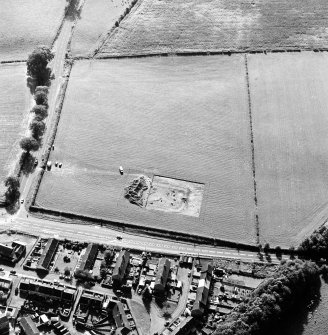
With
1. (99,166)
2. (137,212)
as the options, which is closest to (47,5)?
(99,166)

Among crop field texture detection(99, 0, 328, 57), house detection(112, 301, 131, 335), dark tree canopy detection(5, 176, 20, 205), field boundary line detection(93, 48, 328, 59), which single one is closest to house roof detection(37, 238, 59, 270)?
dark tree canopy detection(5, 176, 20, 205)

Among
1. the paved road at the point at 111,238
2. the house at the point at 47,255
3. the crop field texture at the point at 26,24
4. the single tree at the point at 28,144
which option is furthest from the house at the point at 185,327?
the crop field texture at the point at 26,24

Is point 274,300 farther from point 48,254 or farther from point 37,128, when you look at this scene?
point 37,128

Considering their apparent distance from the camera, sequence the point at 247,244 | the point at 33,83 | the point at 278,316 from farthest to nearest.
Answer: the point at 33,83 → the point at 247,244 → the point at 278,316

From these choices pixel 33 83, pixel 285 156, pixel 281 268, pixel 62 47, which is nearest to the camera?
pixel 281 268

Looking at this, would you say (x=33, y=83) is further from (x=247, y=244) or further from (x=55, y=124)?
(x=247, y=244)

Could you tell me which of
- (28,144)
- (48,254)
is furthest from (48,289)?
(28,144)
